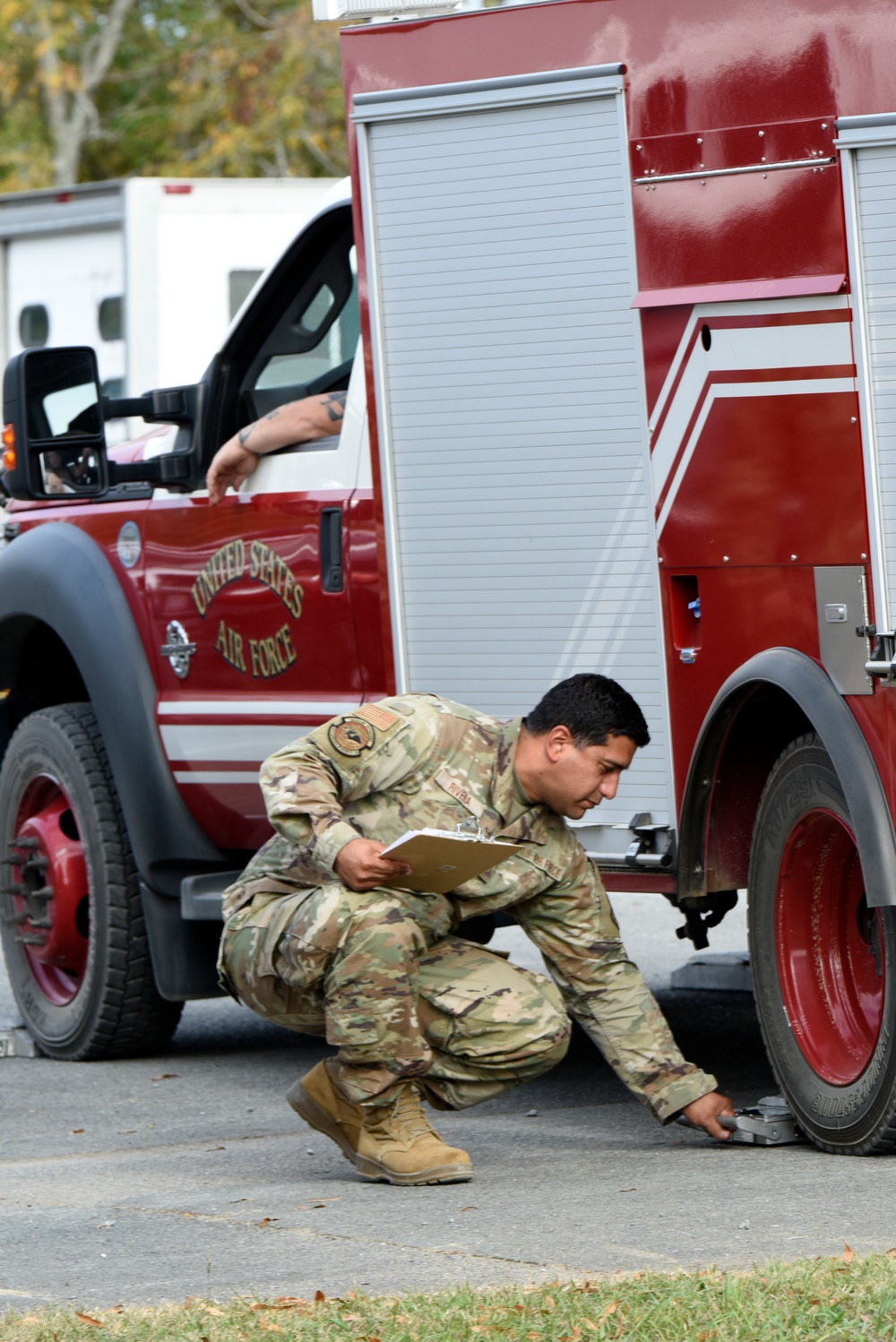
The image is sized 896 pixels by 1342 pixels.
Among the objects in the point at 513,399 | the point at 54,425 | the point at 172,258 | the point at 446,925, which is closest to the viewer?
the point at 446,925

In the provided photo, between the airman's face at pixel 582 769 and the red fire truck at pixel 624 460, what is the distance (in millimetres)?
277

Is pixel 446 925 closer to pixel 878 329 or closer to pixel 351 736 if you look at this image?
pixel 351 736

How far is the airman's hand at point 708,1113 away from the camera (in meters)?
A: 5.16

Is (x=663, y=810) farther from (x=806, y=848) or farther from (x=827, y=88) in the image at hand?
(x=827, y=88)

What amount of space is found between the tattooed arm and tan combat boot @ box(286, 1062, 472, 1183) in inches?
80.7

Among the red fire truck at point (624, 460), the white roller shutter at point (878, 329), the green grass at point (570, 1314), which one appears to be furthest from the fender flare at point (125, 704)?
the green grass at point (570, 1314)

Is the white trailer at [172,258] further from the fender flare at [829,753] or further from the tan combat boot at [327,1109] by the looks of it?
the tan combat boot at [327,1109]

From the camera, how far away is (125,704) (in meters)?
7.05

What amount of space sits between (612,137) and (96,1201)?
2.68m

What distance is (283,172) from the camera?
24797 mm

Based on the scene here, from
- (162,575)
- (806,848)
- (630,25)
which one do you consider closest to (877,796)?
(806,848)

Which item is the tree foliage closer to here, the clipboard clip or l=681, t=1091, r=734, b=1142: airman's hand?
the clipboard clip

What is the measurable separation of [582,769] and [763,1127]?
93 cm

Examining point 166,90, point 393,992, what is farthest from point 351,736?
point 166,90
